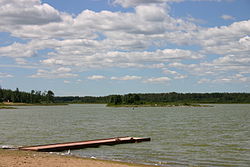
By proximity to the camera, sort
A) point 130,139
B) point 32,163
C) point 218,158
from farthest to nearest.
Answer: point 130,139 → point 218,158 → point 32,163

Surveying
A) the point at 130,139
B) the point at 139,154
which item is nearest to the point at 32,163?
the point at 139,154

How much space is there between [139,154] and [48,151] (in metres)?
7.53

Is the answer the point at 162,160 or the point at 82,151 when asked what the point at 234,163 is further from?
the point at 82,151

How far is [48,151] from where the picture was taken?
29.9 meters

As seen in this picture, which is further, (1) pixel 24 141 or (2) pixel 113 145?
(1) pixel 24 141

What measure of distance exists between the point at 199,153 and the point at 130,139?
8950mm

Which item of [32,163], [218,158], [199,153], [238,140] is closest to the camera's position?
[32,163]

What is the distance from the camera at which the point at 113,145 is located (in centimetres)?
3572

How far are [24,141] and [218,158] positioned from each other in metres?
21.3

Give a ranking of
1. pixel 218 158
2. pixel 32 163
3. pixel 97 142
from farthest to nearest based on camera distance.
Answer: pixel 97 142
pixel 218 158
pixel 32 163

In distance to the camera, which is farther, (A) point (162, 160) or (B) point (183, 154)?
(B) point (183, 154)

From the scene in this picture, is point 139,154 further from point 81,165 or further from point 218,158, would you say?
point 81,165

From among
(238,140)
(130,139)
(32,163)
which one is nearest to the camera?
(32,163)

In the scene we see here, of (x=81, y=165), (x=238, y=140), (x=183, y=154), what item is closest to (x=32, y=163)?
(x=81, y=165)
